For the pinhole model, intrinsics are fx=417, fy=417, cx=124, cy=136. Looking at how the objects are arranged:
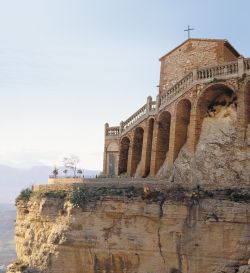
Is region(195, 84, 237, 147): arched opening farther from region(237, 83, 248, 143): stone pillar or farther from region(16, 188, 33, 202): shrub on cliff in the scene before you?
region(16, 188, 33, 202): shrub on cliff

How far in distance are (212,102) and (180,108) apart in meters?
2.65

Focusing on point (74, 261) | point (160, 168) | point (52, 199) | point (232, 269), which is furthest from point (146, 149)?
point (232, 269)

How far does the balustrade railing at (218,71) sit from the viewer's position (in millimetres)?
28578

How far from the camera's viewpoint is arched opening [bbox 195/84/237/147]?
29.6m

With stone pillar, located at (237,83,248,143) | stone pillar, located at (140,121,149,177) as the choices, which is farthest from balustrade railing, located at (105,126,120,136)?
stone pillar, located at (237,83,248,143)

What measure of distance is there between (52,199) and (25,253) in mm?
5120

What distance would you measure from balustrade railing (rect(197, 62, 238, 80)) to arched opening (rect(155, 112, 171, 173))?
488 cm

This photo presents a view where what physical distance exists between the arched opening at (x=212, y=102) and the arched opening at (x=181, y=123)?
1.81m

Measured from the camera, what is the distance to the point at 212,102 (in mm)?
30625

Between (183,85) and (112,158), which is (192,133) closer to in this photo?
(183,85)

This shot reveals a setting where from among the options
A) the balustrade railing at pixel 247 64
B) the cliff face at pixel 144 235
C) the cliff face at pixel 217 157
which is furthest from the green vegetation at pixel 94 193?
the balustrade railing at pixel 247 64

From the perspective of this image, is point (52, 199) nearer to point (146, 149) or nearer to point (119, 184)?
point (119, 184)

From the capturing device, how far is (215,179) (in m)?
27.8

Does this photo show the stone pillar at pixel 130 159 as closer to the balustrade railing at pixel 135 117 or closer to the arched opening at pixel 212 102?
the balustrade railing at pixel 135 117
